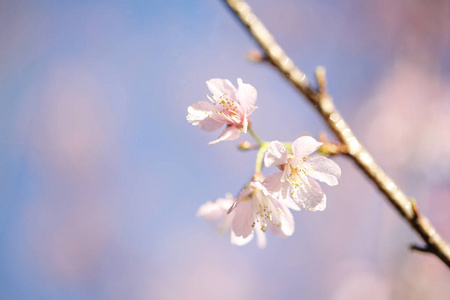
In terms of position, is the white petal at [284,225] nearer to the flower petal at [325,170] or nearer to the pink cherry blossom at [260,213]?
the pink cherry blossom at [260,213]

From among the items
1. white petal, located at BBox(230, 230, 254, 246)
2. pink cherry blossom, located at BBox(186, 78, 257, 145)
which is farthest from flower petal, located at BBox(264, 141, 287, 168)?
white petal, located at BBox(230, 230, 254, 246)

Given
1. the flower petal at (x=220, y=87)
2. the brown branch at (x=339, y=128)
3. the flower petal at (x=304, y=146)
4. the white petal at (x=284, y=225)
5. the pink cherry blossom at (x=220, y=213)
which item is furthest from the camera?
the pink cherry blossom at (x=220, y=213)

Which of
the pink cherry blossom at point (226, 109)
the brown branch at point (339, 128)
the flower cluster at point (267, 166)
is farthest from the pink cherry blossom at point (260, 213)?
the brown branch at point (339, 128)

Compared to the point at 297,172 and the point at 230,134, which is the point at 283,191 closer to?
the point at 297,172

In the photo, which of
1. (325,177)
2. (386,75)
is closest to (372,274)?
(386,75)

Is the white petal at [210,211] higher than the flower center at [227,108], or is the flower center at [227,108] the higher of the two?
the flower center at [227,108]

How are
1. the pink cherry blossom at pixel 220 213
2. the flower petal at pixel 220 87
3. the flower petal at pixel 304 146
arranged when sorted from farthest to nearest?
Answer: the pink cherry blossom at pixel 220 213, the flower petal at pixel 220 87, the flower petal at pixel 304 146

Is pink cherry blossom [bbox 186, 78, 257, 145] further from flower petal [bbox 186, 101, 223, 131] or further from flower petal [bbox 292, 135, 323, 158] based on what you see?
flower petal [bbox 292, 135, 323, 158]
